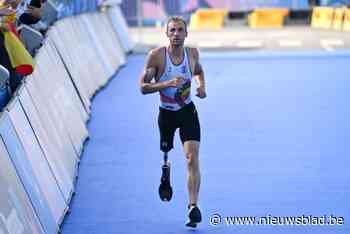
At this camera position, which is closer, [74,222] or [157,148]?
[74,222]

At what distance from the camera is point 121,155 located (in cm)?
991

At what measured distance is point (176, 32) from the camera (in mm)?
6781

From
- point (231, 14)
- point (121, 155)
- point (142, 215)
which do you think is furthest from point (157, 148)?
point (231, 14)

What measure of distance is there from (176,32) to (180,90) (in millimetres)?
535

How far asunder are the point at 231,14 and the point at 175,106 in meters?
25.4

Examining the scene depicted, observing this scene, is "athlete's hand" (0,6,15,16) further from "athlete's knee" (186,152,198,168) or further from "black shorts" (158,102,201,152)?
"athlete's knee" (186,152,198,168)

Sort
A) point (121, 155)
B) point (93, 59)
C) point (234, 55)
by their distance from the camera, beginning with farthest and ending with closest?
point (234, 55) → point (93, 59) → point (121, 155)

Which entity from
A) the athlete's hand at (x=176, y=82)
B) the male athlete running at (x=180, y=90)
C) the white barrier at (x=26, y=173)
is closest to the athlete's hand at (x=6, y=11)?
the white barrier at (x=26, y=173)

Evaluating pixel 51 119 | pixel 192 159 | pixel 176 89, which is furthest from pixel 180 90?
pixel 51 119

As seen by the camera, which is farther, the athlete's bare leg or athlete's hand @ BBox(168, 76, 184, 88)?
the athlete's bare leg

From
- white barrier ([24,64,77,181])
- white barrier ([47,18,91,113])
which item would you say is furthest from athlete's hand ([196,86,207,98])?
white barrier ([47,18,91,113])

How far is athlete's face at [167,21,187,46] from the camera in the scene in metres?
6.77

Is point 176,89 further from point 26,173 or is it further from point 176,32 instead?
point 26,173

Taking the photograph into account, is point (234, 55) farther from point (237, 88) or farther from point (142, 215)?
point (142, 215)
